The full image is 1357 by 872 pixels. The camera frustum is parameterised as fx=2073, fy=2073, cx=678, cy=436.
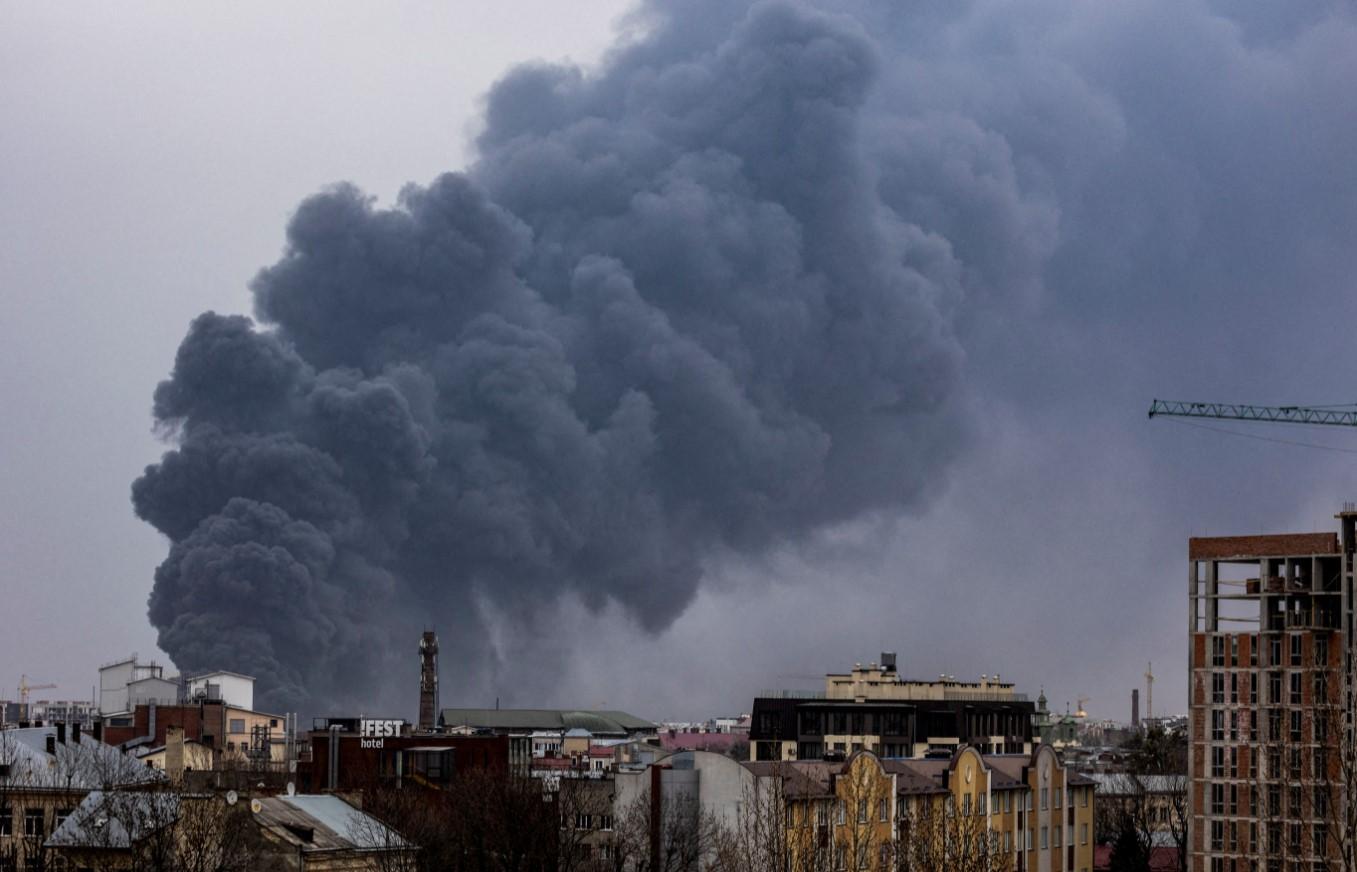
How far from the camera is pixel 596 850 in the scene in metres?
59.2

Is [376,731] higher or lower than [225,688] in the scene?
lower

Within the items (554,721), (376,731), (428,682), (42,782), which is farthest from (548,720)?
(42,782)

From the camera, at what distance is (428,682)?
4240 inches

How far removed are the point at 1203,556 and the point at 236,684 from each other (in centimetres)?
5951

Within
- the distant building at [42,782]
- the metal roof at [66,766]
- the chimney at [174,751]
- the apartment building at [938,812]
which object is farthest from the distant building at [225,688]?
the apartment building at [938,812]

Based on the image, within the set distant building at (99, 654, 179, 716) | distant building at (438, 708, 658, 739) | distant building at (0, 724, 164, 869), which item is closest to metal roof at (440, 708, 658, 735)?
distant building at (438, 708, 658, 739)

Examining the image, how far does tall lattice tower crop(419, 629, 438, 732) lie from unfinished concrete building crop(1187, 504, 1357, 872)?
4801 cm

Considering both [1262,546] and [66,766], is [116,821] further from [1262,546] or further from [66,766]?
[1262,546]

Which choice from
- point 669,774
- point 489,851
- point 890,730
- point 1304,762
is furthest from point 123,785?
point 890,730

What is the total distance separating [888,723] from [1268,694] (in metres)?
40.2

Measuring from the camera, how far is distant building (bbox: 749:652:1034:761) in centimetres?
9962

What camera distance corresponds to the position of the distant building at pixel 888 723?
327ft

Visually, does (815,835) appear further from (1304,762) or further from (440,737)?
(440,737)

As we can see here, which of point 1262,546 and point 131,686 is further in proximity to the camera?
point 131,686
